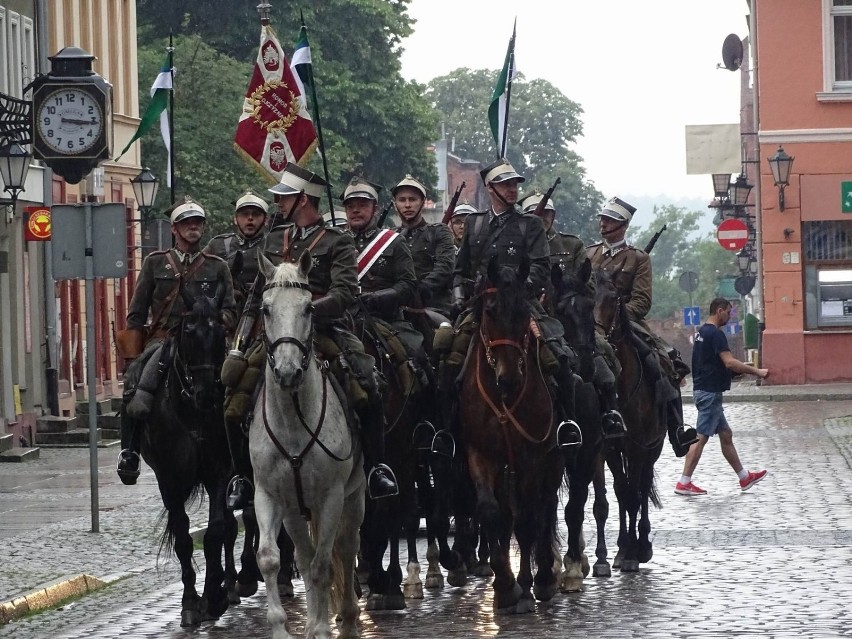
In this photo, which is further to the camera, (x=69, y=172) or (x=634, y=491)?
(x=69, y=172)

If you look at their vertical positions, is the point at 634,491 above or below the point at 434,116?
below

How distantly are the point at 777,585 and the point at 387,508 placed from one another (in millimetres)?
2724

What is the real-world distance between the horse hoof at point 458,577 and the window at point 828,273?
30.3 metres

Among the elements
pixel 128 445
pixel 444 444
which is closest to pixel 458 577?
pixel 444 444

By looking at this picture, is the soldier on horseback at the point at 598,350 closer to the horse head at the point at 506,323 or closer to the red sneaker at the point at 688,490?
the horse head at the point at 506,323

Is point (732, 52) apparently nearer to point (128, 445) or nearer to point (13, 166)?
point (13, 166)

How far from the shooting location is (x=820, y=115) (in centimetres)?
4419

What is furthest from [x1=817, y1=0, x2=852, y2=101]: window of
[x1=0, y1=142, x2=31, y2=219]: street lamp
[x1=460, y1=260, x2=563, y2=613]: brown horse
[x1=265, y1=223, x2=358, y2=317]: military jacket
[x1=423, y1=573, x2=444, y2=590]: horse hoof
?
[x1=265, y1=223, x2=358, y2=317]: military jacket

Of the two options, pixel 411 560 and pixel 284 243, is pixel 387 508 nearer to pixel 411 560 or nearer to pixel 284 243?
pixel 411 560

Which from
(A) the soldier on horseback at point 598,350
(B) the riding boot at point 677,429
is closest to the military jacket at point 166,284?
(A) the soldier on horseback at point 598,350

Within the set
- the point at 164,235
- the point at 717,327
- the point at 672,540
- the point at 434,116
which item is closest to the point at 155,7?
the point at 434,116

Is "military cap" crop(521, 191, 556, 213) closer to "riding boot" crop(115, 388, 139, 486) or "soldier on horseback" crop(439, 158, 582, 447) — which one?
"soldier on horseback" crop(439, 158, 582, 447)

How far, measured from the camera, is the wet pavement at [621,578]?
1220cm

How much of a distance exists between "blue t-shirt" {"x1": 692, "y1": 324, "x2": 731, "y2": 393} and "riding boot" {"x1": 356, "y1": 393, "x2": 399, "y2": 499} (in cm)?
1037
